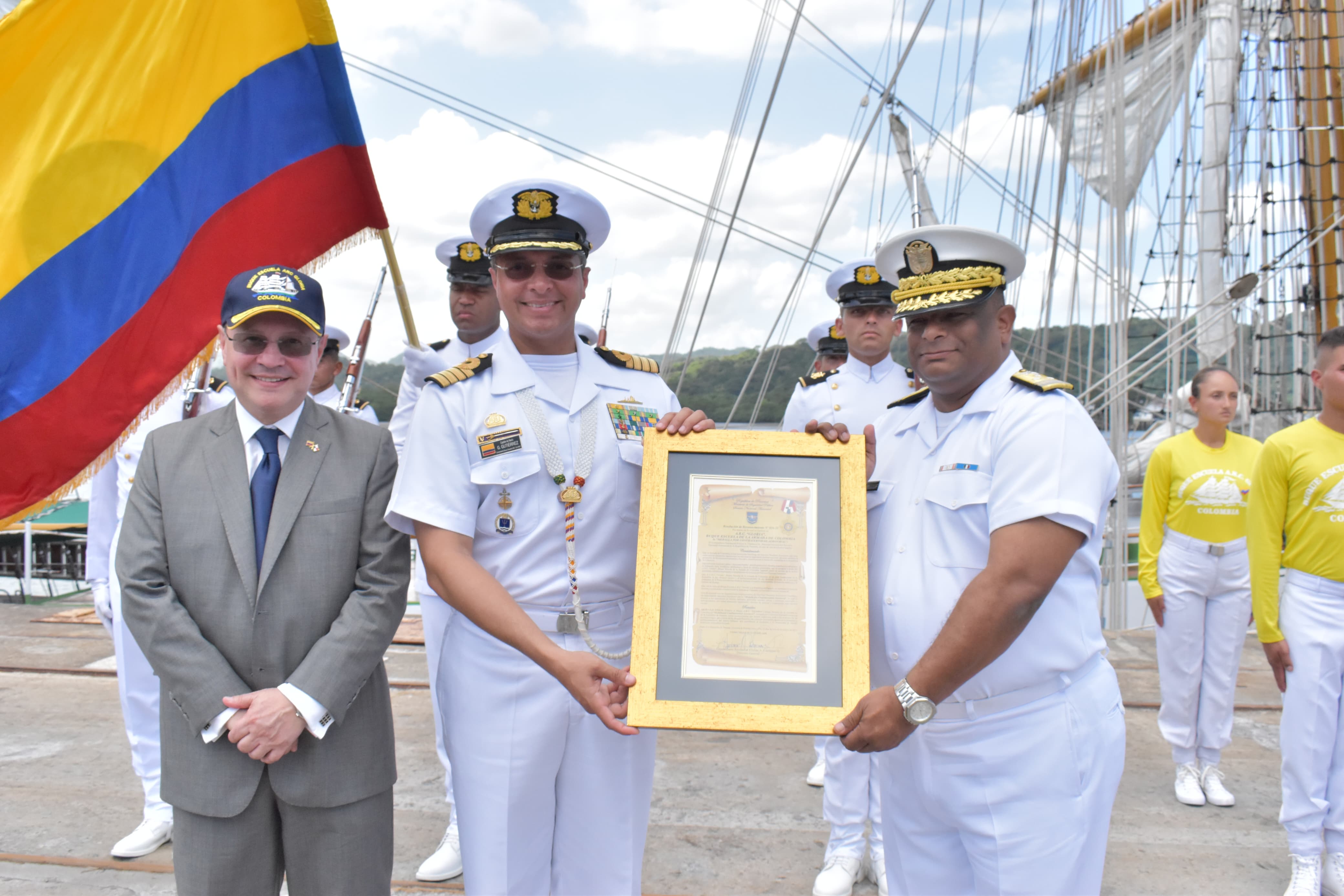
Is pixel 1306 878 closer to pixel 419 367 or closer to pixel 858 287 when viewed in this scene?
pixel 858 287

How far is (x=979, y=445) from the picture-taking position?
7.16 feet

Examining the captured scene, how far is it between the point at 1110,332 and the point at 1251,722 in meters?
4.37

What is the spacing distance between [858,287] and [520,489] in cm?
265

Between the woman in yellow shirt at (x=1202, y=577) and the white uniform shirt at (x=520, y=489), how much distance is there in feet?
11.5

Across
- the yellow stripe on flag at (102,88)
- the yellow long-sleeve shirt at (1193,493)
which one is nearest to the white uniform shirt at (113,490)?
the yellow stripe on flag at (102,88)

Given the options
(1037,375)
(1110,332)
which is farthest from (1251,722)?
(1037,375)

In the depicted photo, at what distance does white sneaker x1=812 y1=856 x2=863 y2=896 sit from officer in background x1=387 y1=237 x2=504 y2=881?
1490 millimetres

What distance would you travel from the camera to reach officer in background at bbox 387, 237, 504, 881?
348 centimetres

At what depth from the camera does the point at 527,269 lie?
2402 millimetres

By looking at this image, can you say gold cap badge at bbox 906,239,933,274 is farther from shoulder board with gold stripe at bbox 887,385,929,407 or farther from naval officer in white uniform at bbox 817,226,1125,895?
shoulder board with gold stripe at bbox 887,385,929,407

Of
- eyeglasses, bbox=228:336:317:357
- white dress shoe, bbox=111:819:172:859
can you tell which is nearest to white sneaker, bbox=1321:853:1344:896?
eyeglasses, bbox=228:336:317:357

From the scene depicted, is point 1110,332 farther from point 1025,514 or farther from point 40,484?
point 40,484

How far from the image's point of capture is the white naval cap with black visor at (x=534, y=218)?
238 centimetres

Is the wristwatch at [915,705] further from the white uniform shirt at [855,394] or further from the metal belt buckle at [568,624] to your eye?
the white uniform shirt at [855,394]
